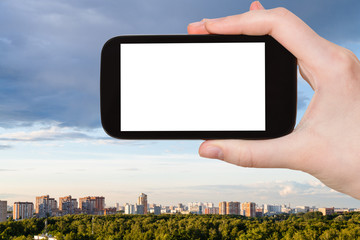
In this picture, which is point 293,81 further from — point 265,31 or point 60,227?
point 60,227

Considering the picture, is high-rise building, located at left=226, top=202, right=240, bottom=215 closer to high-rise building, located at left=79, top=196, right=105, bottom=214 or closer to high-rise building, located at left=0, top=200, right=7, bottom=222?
high-rise building, located at left=79, top=196, right=105, bottom=214

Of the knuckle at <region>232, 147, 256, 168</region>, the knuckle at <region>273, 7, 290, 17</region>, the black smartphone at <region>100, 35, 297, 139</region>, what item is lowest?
the knuckle at <region>232, 147, 256, 168</region>

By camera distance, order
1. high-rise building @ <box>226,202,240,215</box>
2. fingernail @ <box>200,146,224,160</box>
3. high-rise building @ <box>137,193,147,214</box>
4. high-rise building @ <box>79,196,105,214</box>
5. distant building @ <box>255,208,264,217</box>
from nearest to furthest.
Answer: fingernail @ <box>200,146,224,160</box> → high-rise building @ <box>226,202,240,215</box> → high-rise building @ <box>79,196,105,214</box> → distant building @ <box>255,208,264,217</box> → high-rise building @ <box>137,193,147,214</box>

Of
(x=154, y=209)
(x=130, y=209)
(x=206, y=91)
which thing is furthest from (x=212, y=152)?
(x=154, y=209)

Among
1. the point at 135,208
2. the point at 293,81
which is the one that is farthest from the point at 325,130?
the point at 135,208

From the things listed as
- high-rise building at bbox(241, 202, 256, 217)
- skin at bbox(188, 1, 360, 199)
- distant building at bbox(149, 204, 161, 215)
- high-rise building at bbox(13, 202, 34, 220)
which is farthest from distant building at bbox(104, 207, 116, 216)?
skin at bbox(188, 1, 360, 199)
